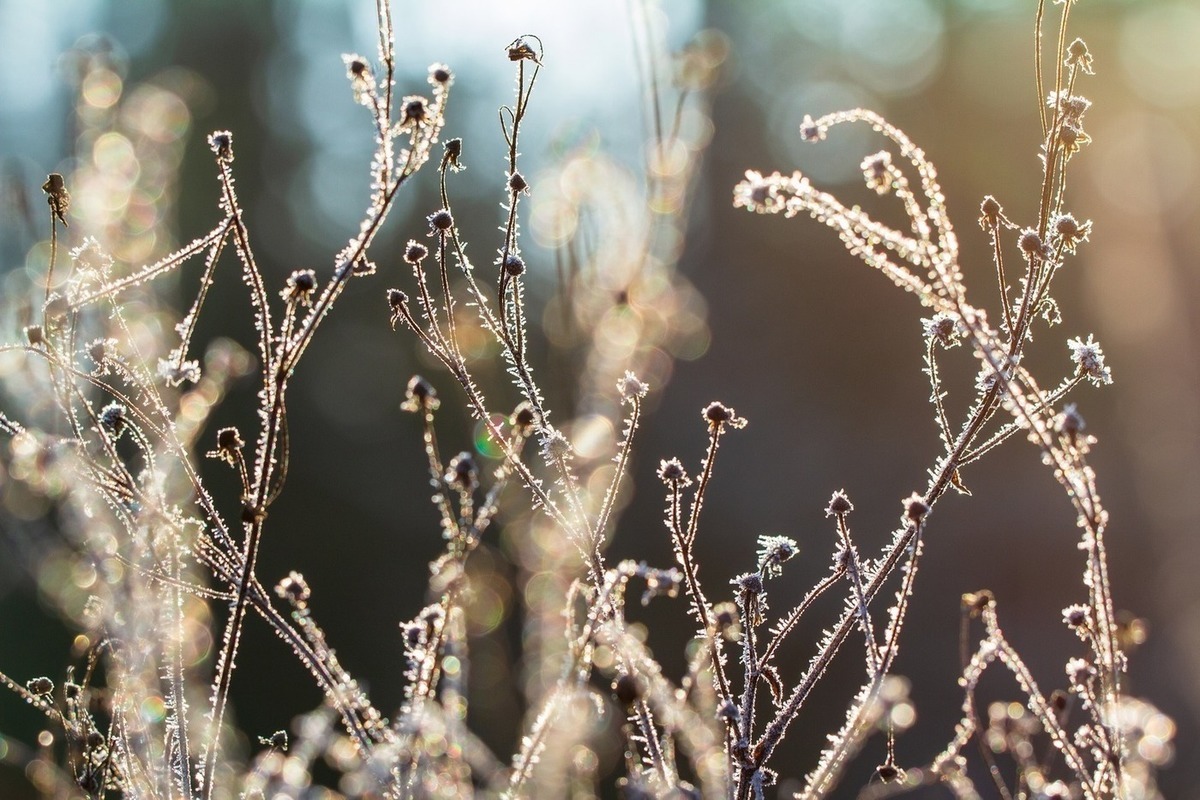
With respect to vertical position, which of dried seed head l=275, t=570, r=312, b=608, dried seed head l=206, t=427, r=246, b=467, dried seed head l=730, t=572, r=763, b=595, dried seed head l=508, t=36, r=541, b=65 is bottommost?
dried seed head l=275, t=570, r=312, b=608

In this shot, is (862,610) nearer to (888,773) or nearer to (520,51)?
(888,773)

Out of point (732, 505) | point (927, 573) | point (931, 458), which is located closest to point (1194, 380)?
point (931, 458)

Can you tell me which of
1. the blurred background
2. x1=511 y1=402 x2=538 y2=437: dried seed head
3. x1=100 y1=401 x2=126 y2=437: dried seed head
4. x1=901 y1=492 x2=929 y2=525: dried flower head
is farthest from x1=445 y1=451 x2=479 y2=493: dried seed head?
the blurred background

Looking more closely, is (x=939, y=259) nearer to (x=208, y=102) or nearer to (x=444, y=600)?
(x=444, y=600)

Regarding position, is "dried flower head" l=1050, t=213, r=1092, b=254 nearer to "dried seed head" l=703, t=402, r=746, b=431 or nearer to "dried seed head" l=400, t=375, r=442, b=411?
"dried seed head" l=703, t=402, r=746, b=431

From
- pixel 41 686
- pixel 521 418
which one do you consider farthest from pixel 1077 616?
pixel 41 686
